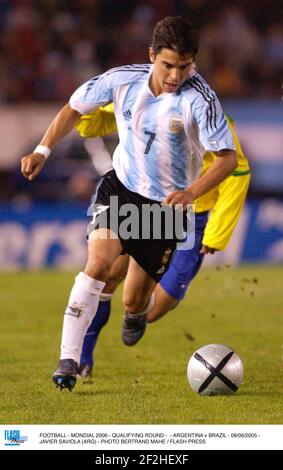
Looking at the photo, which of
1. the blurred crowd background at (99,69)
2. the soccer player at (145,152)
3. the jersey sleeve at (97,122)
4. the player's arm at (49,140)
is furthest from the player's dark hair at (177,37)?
the blurred crowd background at (99,69)

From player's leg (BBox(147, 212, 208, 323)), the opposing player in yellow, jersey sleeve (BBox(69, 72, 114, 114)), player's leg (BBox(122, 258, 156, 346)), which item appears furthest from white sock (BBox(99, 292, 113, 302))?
jersey sleeve (BBox(69, 72, 114, 114))

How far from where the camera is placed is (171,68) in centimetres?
623

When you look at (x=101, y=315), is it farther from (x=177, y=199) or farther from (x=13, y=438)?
(x=13, y=438)

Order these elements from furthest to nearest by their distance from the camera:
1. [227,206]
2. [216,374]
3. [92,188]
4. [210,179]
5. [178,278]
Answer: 1. [92,188]
2. [178,278]
3. [227,206]
4. [216,374]
5. [210,179]

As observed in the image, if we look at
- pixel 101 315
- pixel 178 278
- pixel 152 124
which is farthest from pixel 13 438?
pixel 178 278

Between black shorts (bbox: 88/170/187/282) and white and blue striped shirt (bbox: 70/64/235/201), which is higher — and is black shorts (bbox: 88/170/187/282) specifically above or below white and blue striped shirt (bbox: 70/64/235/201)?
below

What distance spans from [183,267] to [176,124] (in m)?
2.08

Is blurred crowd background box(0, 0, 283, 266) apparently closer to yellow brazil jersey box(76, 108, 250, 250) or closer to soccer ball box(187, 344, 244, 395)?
yellow brazil jersey box(76, 108, 250, 250)

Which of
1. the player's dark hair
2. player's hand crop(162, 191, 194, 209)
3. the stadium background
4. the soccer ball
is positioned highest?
the player's dark hair

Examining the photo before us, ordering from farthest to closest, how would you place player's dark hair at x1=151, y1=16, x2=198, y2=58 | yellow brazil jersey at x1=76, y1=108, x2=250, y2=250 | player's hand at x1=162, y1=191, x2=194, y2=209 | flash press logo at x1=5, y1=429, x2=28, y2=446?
yellow brazil jersey at x1=76, y1=108, x2=250, y2=250
player's dark hair at x1=151, y1=16, x2=198, y2=58
player's hand at x1=162, y1=191, x2=194, y2=209
flash press logo at x1=5, y1=429, x2=28, y2=446

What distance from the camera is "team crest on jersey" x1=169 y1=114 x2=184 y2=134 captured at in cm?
653

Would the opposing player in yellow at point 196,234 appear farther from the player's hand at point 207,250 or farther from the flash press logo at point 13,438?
the flash press logo at point 13,438

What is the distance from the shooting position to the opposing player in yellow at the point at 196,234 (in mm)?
7312

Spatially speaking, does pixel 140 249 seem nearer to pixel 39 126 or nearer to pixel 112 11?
pixel 39 126
